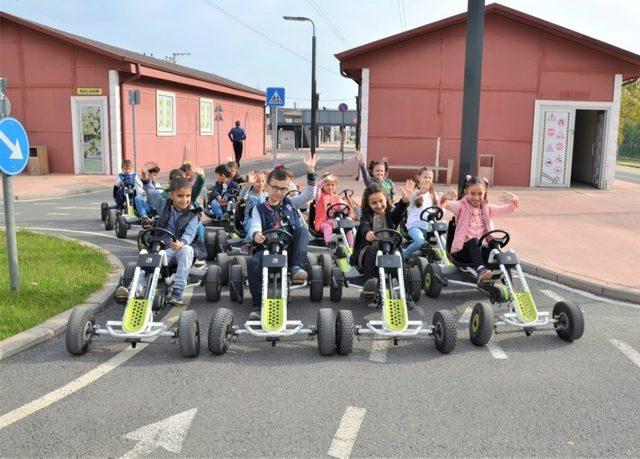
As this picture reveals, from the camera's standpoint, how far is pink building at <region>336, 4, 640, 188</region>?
18.2 metres

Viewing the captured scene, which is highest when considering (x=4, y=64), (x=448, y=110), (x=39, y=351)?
(x=4, y=64)

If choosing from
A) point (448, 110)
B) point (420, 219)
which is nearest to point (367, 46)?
point (448, 110)

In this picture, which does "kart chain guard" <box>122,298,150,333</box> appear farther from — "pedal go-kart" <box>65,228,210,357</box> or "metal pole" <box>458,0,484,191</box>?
"metal pole" <box>458,0,484,191</box>

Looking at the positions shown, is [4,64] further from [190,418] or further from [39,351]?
[190,418]

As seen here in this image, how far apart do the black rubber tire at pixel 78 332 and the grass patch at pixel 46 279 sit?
68 centimetres

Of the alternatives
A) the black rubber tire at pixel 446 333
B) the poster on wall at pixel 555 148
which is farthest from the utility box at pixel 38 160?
the black rubber tire at pixel 446 333

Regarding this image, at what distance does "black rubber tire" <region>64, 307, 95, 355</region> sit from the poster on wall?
55.7 ft

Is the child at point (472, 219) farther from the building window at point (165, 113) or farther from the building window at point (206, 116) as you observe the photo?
the building window at point (206, 116)

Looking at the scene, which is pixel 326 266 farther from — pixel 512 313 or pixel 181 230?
pixel 512 313

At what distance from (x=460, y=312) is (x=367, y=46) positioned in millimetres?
13589

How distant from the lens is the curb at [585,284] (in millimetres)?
6637

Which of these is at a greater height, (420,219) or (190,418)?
(420,219)

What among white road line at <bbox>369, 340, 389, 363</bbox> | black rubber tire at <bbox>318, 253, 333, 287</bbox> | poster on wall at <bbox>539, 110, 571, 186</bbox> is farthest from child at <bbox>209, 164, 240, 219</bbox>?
poster on wall at <bbox>539, 110, 571, 186</bbox>

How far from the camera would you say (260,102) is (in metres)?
39.9
